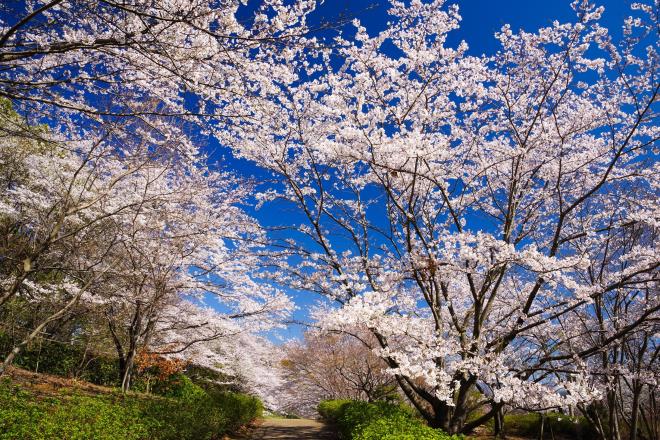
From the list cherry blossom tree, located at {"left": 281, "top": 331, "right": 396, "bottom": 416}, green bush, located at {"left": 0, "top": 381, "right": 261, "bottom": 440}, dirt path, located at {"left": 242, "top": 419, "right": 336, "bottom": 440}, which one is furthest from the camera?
cherry blossom tree, located at {"left": 281, "top": 331, "right": 396, "bottom": 416}

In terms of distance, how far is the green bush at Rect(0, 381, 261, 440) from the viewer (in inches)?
162

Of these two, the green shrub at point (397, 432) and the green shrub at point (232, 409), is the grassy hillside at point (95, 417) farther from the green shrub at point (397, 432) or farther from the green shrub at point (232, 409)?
the green shrub at point (397, 432)

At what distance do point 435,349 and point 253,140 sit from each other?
220 inches

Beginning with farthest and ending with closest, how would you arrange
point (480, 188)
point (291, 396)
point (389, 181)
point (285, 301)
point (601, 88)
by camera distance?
point (291, 396), point (285, 301), point (480, 188), point (389, 181), point (601, 88)

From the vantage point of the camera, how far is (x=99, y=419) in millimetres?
4953

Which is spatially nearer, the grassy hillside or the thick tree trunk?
the grassy hillside

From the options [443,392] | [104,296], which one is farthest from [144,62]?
[104,296]

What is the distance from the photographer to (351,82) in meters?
7.57

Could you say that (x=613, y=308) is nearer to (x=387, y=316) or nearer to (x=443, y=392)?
(x=443, y=392)

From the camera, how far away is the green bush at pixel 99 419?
4.11m

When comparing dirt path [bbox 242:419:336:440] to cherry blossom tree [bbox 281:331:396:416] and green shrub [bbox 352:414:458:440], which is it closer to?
cherry blossom tree [bbox 281:331:396:416]

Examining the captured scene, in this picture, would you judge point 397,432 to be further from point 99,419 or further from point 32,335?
point 32,335

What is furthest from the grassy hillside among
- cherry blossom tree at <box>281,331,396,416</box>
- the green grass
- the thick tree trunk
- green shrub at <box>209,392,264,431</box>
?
the green grass

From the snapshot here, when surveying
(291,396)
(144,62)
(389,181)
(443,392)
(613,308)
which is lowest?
(291,396)
